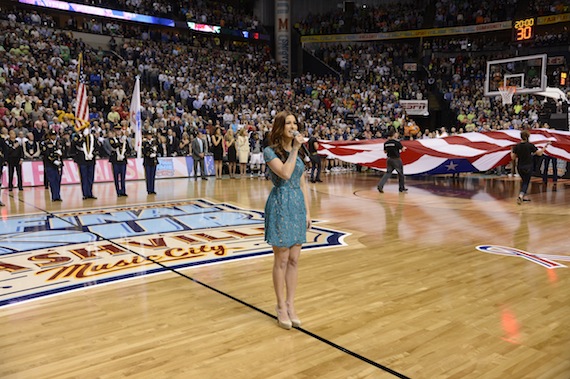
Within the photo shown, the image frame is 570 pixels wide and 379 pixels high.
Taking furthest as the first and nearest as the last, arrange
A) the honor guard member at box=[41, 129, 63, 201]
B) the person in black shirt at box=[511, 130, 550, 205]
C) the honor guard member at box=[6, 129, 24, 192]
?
1. the honor guard member at box=[6, 129, 24, 192]
2. the honor guard member at box=[41, 129, 63, 201]
3. the person in black shirt at box=[511, 130, 550, 205]

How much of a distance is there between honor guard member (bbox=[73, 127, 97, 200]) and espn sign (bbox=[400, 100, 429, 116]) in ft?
56.8

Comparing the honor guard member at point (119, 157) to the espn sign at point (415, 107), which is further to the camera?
the espn sign at point (415, 107)

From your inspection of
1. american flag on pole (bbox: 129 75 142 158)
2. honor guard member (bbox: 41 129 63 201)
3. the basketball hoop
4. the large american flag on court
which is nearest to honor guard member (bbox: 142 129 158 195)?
honor guard member (bbox: 41 129 63 201)

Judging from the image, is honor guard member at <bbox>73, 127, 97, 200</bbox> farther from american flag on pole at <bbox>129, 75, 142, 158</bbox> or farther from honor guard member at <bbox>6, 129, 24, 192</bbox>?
american flag on pole at <bbox>129, 75, 142, 158</bbox>

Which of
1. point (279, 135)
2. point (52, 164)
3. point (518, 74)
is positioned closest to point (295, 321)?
point (279, 135)

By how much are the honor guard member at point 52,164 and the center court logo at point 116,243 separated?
204 centimetres

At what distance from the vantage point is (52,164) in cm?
1112

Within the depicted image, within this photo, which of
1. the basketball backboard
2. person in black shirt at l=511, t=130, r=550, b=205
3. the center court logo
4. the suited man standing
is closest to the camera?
the center court logo

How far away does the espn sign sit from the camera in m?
24.9

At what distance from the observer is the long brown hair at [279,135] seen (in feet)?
11.9

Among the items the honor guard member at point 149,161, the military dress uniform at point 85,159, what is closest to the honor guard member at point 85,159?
the military dress uniform at point 85,159

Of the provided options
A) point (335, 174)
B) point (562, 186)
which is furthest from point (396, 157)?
point (335, 174)

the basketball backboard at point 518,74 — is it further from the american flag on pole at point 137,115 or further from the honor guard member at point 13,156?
the honor guard member at point 13,156

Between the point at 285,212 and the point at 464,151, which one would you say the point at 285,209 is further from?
the point at 464,151
